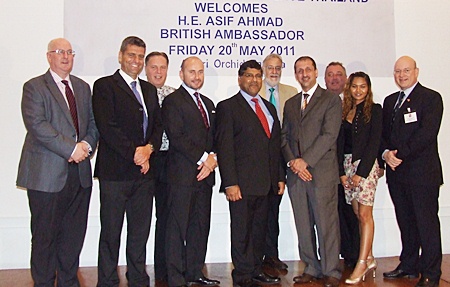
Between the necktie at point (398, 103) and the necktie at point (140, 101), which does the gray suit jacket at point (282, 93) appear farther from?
the necktie at point (140, 101)

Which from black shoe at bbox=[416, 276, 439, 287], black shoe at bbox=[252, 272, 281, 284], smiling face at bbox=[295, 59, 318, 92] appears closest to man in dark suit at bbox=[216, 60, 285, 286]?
black shoe at bbox=[252, 272, 281, 284]

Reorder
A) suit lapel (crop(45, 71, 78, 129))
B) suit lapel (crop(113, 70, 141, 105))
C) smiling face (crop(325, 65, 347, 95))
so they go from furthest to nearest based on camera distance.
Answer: smiling face (crop(325, 65, 347, 95))
suit lapel (crop(113, 70, 141, 105))
suit lapel (crop(45, 71, 78, 129))

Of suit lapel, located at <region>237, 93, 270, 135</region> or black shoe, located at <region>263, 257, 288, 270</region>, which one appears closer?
suit lapel, located at <region>237, 93, 270, 135</region>

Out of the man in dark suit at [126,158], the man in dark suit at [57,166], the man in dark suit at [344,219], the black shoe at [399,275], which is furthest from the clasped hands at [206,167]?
the black shoe at [399,275]

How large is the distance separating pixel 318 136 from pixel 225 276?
147cm

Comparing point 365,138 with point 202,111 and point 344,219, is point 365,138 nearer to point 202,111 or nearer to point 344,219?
point 344,219

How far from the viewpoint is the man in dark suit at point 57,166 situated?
10.5 ft

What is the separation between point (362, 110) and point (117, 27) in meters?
2.48

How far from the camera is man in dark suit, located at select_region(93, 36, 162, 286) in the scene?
11.0ft


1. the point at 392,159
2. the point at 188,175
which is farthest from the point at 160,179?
the point at 392,159

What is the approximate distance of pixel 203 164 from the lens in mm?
3514

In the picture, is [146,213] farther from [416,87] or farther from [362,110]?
[416,87]

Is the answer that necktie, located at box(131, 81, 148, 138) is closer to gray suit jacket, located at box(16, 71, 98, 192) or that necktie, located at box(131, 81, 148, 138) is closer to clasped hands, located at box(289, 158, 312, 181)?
gray suit jacket, located at box(16, 71, 98, 192)

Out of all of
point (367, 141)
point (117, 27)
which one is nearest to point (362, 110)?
point (367, 141)
